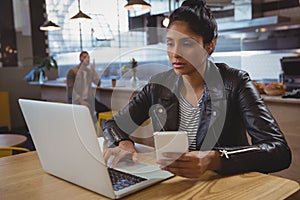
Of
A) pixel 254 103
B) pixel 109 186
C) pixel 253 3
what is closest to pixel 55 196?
pixel 109 186

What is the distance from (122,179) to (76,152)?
19cm

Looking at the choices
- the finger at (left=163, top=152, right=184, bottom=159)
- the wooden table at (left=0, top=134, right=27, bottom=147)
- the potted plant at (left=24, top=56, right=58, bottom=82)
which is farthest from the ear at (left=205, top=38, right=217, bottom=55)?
the potted plant at (left=24, top=56, right=58, bottom=82)

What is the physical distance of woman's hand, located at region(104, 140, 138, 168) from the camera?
117 centimetres

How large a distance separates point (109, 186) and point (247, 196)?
378mm

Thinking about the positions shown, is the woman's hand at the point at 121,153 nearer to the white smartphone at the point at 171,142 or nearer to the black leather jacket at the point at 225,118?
the black leather jacket at the point at 225,118

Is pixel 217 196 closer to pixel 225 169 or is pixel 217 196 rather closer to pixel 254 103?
pixel 225 169

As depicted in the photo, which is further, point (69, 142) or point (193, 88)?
point (193, 88)

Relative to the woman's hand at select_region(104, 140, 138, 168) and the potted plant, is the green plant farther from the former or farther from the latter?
the woman's hand at select_region(104, 140, 138, 168)

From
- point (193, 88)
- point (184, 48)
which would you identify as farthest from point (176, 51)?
point (193, 88)

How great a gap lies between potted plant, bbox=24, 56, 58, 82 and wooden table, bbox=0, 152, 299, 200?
569 cm

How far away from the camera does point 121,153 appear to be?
1234 millimetres

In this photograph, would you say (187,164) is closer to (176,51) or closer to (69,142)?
(69,142)

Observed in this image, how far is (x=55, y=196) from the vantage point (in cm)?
94

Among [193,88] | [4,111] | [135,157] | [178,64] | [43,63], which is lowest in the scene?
[4,111]
